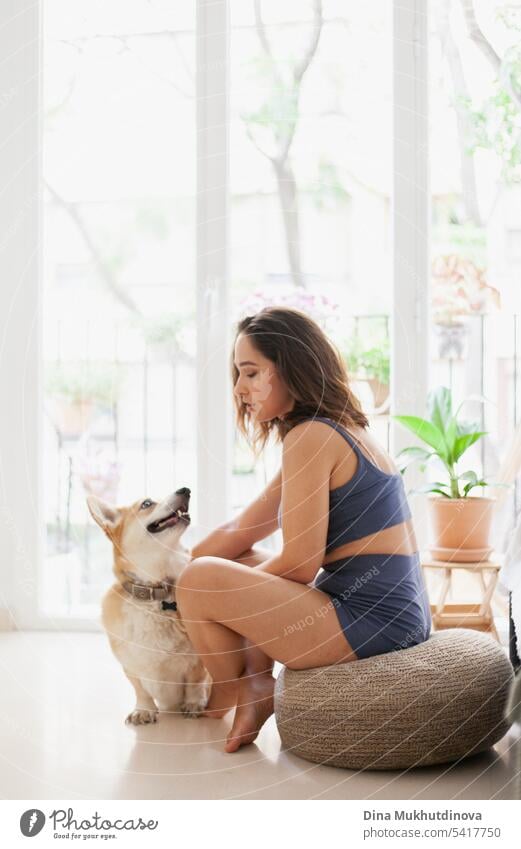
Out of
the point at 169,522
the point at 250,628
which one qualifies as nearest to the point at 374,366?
the point at 169,522

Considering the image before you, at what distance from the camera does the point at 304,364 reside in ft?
7.00

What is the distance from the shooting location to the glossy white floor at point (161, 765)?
5.89ft

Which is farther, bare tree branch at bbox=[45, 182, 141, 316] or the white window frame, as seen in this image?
bare tree branch at bbox=[45, 182, 141, 316]

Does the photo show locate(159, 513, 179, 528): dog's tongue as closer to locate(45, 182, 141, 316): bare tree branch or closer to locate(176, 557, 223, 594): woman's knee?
locate(176, 557, 223, 594): woman's knee

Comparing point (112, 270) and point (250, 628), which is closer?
point (250, 628)

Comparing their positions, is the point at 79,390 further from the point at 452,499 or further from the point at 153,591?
the point at 452,499

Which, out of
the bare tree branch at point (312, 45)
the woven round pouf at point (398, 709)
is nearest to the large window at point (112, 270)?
the bare tree branch at point (312, 45)

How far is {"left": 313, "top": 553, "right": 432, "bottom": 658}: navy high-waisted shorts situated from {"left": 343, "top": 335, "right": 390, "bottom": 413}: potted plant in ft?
3.56

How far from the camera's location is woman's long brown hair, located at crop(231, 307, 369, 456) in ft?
6.97

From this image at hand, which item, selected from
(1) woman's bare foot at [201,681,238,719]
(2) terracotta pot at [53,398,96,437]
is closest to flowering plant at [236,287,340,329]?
(2) terracotta pot at [53,398,96,437]

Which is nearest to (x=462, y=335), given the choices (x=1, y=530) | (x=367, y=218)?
(x=367, y=218)

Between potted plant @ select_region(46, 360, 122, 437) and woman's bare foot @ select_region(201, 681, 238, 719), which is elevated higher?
potted plant @ select_region(46, 360, 122, 437)

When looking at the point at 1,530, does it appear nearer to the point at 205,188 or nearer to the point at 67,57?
the point at 205,188

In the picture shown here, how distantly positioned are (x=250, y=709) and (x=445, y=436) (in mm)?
955
